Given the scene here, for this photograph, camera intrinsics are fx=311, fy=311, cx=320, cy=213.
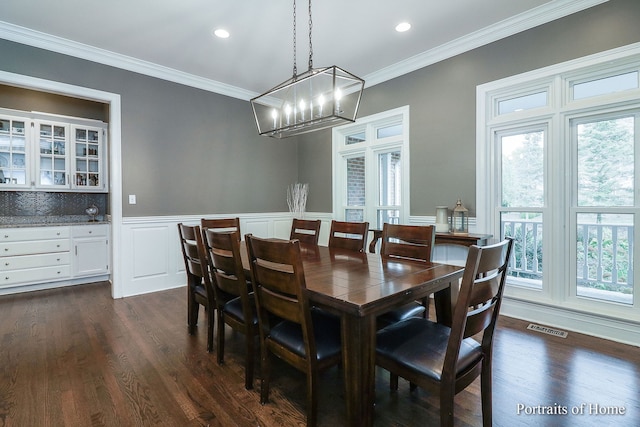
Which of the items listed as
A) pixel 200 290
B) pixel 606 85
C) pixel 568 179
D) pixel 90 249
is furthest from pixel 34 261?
pixel 606 85

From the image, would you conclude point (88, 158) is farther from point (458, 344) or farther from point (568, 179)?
point (568, 179)

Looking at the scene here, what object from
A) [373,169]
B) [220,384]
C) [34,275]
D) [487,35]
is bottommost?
[220,384]

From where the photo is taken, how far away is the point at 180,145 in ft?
13.7

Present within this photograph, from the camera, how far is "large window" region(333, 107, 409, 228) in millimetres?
4008

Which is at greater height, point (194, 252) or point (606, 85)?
point (606, 85)

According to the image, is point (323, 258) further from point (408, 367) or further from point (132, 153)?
point (132, 153)

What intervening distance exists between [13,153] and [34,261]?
146 centimetres

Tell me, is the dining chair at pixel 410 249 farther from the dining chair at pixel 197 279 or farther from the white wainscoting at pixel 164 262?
the white wainscoting at pixel 164 262

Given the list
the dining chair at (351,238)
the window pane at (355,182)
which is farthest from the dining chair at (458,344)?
the window pane at (355,182)

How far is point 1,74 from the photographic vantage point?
120 inches


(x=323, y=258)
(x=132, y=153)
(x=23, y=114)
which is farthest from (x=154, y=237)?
(x=323, y=258)

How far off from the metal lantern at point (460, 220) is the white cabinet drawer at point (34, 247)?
16.2ft

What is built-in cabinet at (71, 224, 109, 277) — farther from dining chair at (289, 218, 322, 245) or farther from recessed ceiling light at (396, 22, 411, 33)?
recessed ceiling light at (396, 22, 411, 33)

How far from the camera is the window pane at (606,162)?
2545mm
